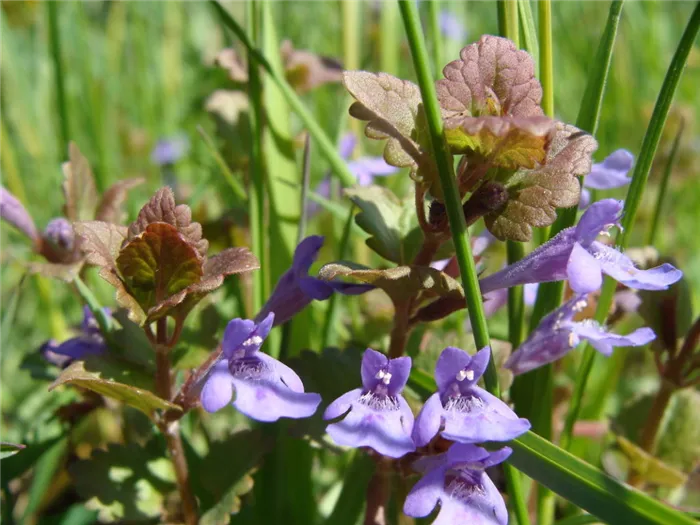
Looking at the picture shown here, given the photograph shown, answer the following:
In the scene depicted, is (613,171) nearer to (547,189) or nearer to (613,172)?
(613,172)

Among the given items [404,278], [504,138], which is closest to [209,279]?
[404,278]

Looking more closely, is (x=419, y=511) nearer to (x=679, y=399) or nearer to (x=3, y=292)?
(x=679, y=399)

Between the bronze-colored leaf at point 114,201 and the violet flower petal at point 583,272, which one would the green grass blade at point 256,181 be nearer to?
the bronze-colored leaf at point 114,201

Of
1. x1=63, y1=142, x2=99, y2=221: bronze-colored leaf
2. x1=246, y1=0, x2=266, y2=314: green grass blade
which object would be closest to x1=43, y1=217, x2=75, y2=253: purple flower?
x1=63, y1=142, x2=99, y2=221: bronze-colored leaf

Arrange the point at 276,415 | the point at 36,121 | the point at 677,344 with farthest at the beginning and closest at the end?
1. the point at 36,121
2. the point at 677,344
3. the point at 276,415

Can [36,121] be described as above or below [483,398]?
below

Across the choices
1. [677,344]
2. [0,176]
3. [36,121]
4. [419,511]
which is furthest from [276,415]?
[36,121]

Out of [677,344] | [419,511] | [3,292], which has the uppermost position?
[419,511]
